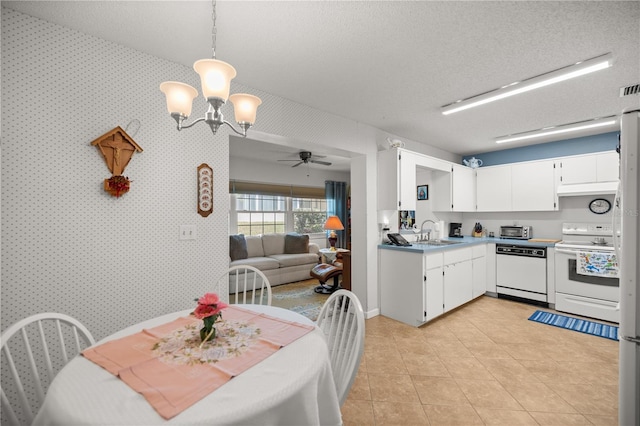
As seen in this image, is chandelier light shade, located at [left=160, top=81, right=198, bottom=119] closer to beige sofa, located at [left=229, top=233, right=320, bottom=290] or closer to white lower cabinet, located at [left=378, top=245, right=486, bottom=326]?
white lower cabinet, located at [left=378, top=245, right=486, bottom=326]

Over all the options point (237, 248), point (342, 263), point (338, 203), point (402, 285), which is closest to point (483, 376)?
point (402, 285)

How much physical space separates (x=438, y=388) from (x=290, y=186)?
17.1 feet

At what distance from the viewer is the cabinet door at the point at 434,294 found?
3.30 meters

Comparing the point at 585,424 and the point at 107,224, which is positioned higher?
the point at 107,224

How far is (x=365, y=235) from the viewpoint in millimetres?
3629

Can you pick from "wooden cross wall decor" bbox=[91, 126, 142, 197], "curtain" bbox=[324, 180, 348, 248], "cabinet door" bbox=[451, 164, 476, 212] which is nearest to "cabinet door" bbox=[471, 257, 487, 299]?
"cabinet door" bbox=[451, 164, 476, 212]

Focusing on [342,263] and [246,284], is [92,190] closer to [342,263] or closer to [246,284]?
[246,284]

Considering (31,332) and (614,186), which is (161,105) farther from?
(614,186)

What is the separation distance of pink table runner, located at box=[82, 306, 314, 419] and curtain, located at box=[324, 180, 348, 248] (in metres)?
5.99

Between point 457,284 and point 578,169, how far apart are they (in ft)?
7.80

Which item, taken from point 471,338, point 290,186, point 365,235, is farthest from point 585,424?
point 290,186

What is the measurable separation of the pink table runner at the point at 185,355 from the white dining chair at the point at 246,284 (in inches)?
18.3

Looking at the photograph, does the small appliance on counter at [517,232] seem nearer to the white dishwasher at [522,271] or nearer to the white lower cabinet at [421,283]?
the white dishwasher at [522,271]

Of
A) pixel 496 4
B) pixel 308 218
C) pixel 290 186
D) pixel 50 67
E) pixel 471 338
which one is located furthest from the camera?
pixel 308 218
